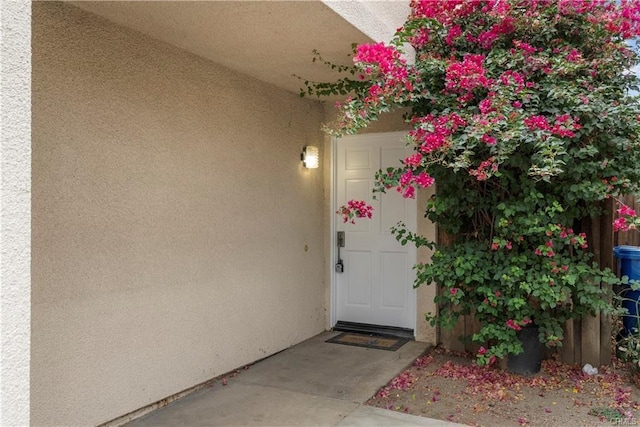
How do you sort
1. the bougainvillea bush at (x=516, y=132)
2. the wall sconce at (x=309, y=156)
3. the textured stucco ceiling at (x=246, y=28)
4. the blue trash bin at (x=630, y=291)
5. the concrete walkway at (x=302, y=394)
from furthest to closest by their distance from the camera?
the wall sconce at (x=309, y=156) → the blue trash bin at (x=630, y=291) → the bougainvillea bush at (x=516, y=132) → the concrete walkway at (x=302, y=394) → the textured stucco ceiling at (x=246, y=28)

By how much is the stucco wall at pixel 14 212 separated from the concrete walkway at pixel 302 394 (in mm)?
2049

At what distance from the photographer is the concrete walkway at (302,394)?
11.1ft

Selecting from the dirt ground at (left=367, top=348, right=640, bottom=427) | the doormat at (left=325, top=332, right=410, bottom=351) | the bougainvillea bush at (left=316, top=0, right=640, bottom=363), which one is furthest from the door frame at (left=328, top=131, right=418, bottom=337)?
the bougainvillea bush at (left=316, top=0, right=640, bottom=363)

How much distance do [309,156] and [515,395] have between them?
3.20 meters

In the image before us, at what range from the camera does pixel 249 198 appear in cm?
465

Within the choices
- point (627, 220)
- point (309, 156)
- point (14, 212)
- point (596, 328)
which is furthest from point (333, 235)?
point (14, 212)

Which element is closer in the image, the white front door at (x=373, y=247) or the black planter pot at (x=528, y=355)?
the black planter pot at (x=528, y=355)

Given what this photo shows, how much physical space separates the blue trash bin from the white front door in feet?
6.72

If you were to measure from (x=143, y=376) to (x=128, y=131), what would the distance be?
179 centimetres

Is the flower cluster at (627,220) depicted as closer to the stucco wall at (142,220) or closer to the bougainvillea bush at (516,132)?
the bougainvillea bush at (516,132)

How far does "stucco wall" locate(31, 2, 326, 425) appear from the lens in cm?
292

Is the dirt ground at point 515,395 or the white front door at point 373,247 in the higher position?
the white front door at point 373,247

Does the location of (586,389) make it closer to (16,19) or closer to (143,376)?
(143,376)

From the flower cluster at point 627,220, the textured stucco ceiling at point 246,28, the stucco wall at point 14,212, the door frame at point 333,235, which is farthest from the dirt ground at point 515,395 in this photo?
the textured stucco ceiling at point 246,28
